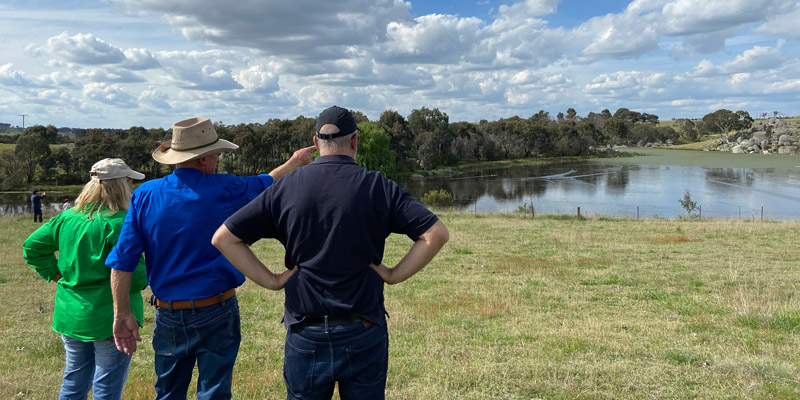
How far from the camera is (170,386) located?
347cm

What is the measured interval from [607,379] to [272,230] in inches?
159

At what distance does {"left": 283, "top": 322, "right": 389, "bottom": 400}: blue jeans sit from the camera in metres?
2.80

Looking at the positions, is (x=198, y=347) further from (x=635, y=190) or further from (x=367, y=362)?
(x=635, y=190)

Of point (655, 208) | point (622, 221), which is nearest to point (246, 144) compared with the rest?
point (655, 208)

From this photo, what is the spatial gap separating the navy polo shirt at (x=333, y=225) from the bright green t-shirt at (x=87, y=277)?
4.54 feet

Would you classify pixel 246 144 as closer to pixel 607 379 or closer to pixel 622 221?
pixel 622 221

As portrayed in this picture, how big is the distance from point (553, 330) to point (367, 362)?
17.5ft

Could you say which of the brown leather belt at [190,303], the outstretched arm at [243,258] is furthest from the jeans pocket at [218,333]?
the outstretched arm at [243,258]

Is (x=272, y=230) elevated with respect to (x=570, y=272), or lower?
elevated

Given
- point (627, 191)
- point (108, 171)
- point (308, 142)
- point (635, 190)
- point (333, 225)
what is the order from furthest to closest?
1. point (308, 142)
2. point (635, 190)
3. point (627, 191)
4. point (108, 171)
5. point (333, 225)

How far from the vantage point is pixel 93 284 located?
368cm

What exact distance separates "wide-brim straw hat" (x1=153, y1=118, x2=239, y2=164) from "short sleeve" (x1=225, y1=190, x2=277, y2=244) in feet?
2.69

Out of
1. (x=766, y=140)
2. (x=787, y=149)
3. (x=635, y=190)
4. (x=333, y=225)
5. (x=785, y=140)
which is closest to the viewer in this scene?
(x=333, y=225)

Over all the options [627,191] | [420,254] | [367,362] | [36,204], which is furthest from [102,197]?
[627,191]
